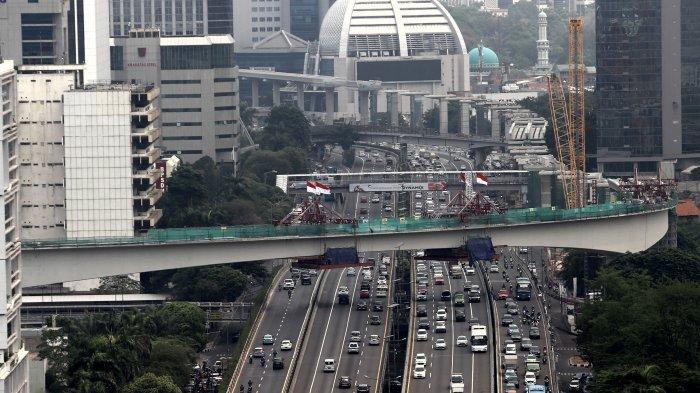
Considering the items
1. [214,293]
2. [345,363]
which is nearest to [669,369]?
[345,363]

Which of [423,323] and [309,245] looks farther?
[309,245]

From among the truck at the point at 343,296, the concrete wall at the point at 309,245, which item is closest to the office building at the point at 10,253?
the concrete wall at the point at 309,245

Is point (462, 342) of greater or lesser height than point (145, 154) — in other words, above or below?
below

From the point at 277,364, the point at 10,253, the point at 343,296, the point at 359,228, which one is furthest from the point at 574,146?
the point at 10,253

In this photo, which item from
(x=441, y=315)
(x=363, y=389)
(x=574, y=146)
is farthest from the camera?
(x=574, y=146)

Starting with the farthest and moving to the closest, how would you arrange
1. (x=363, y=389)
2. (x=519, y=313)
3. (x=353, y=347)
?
(x=519, y=313) < (x=353, y=347) < (x=363, y=389)

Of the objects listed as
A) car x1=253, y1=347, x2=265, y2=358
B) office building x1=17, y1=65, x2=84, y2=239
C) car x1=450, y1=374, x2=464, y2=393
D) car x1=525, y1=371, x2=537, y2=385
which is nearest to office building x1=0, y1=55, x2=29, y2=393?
car x1=450, y1=374, x2=464, y2=393

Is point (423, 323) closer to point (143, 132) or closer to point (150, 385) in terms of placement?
point (143, 132)

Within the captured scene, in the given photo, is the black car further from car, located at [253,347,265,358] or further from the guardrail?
car, located at [253,347,265,358]
